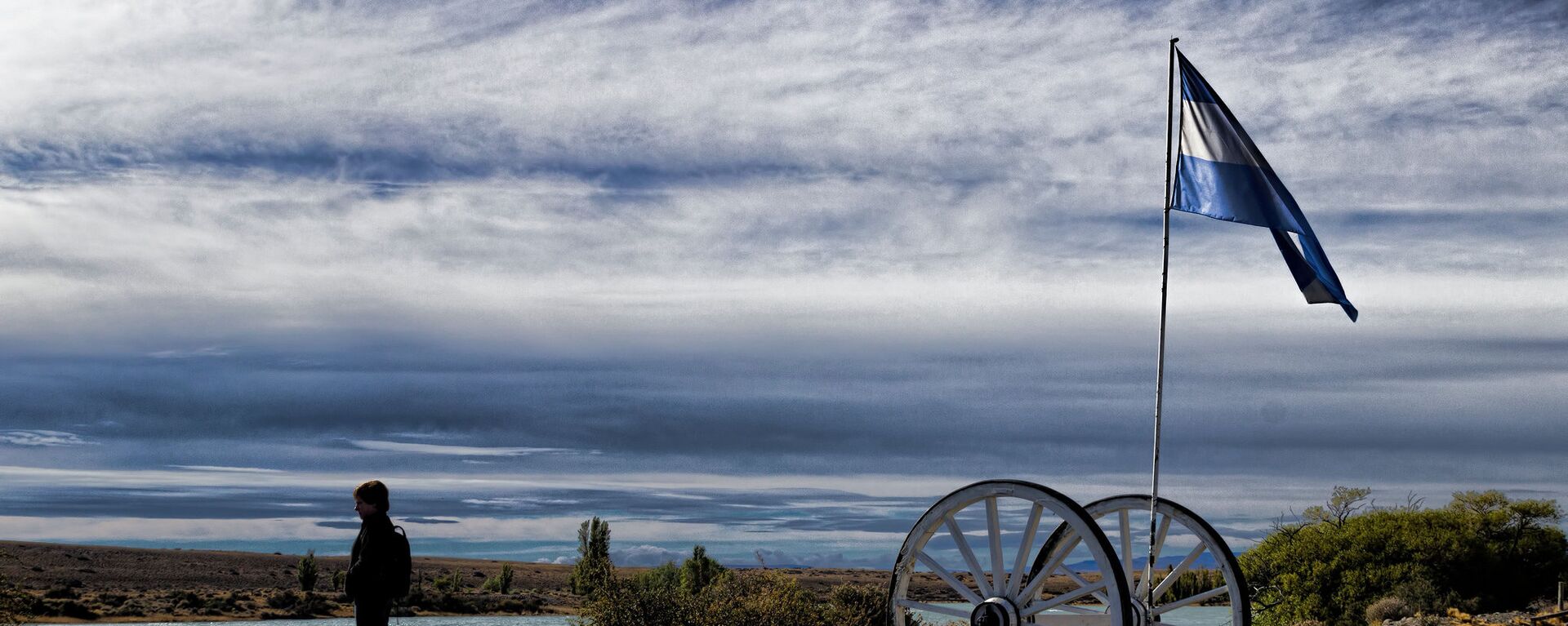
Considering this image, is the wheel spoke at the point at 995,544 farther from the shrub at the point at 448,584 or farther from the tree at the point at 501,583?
the tree at the point at 501,583

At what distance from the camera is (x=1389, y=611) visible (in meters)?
36.4

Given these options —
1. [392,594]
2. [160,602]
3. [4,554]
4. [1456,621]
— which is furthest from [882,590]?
[160,602]

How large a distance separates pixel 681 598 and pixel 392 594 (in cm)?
1240

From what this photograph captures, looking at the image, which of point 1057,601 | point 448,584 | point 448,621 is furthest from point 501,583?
point 1057,601

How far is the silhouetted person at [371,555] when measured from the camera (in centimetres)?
1132

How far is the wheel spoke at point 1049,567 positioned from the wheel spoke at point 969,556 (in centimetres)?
51

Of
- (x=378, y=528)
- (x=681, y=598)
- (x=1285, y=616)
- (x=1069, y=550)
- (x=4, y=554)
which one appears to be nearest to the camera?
(x=378, y=528)

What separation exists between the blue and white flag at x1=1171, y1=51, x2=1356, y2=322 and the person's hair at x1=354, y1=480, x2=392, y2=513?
10.3m

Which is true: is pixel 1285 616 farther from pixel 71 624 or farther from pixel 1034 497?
pixel 71 624

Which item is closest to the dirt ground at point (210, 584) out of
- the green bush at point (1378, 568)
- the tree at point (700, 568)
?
the tree at point (700, 568)

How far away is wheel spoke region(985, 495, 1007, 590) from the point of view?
1692cm

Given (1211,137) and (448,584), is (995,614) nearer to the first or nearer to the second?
(1211,137)

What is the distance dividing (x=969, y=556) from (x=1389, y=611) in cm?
2402

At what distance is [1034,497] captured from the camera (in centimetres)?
1642
